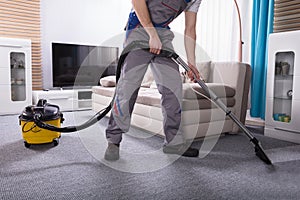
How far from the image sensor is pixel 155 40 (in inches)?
58.5

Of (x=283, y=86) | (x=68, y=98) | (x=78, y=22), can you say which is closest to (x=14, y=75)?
(x=68, y=98)

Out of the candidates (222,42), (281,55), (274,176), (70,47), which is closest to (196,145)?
(274,176)

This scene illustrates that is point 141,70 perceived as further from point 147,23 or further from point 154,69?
point 147,23

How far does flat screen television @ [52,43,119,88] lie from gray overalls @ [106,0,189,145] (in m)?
2.56

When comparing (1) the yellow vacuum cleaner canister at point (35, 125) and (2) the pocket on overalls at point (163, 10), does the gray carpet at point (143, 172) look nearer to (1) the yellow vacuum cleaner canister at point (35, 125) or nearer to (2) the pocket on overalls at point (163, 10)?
(1) the yellow vacuum cleaner canister at point (35, 125)

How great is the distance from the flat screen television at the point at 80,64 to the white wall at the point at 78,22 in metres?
0.27

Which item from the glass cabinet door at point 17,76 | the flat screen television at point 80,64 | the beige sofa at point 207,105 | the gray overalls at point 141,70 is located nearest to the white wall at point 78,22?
the flat screen television at point 80,64

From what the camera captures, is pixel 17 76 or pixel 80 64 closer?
pixel 17 76

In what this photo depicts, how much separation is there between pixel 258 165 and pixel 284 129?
82 centimetres

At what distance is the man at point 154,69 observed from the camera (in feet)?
4.98

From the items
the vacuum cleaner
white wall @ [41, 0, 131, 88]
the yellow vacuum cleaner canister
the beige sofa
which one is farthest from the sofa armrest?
white wall @ [41, 0, 131, 88]

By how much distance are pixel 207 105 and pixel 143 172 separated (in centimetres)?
87

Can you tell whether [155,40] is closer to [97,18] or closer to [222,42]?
[222,42]

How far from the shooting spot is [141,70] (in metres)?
1.60
